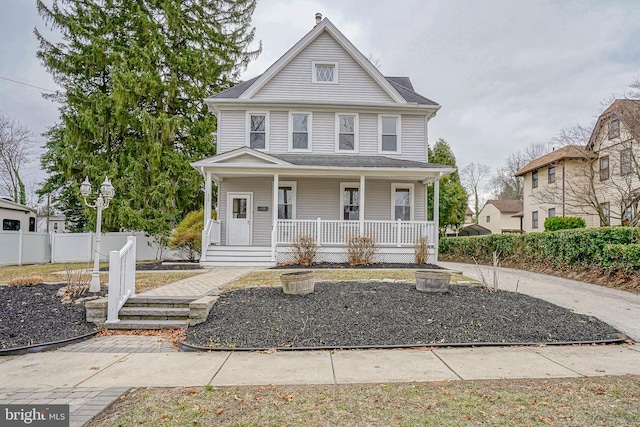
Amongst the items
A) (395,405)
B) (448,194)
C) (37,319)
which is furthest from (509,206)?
(37,319)

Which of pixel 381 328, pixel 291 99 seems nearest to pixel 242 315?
pixel 381 328

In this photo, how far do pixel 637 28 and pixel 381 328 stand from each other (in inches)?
691

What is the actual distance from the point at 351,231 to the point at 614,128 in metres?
16.6

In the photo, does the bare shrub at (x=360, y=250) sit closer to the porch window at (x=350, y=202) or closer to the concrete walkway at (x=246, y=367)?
the porch window at (x=350, y=202)

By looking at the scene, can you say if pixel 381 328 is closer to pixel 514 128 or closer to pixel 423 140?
pixel 423 140

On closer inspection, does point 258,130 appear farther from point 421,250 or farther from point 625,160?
point 625,160

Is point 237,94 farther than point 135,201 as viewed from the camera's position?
No

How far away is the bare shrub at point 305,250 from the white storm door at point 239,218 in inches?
114

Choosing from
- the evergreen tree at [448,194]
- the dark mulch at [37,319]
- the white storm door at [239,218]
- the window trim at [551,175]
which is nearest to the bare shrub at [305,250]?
the white storm door at [239,218]

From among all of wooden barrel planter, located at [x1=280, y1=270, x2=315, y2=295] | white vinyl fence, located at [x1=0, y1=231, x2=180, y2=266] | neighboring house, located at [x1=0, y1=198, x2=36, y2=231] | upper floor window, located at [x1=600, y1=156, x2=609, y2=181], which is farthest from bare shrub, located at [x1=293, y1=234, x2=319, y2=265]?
upper floor window, located at [x1=600, y1=156, x2=609, y2=181]

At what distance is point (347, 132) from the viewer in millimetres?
14266

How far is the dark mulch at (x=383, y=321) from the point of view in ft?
15.9

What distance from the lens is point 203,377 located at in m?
3.67

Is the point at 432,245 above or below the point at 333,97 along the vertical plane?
below
